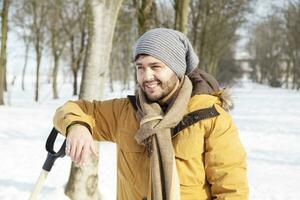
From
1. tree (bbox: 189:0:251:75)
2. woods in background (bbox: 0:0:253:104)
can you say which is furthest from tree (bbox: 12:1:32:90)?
tree (bbox: 189:0:251:75)

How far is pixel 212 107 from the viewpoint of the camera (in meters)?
2.02

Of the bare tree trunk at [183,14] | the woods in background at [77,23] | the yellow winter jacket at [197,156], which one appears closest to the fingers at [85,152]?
the yellow winter jacket at [197,156]

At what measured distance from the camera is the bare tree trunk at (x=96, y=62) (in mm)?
4840

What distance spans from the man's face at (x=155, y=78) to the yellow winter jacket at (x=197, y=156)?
0.14m

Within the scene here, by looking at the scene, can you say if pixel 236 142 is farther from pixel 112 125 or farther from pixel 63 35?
pixel 63 35

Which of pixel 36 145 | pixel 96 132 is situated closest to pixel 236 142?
pixel 96 132

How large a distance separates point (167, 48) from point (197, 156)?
0.53 m

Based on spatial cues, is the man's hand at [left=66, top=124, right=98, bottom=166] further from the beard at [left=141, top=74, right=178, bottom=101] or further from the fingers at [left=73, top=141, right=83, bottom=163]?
the beard at [left=141, top=74, right=178, bottom=101]

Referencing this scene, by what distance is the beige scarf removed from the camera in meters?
1.95

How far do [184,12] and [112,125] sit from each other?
891 cm

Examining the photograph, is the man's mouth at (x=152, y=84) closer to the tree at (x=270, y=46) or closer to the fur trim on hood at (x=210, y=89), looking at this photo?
the fur trim on hood at (x=210, y=89)

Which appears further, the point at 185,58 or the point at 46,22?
the point at 46,22

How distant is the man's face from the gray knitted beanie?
3 centimetres

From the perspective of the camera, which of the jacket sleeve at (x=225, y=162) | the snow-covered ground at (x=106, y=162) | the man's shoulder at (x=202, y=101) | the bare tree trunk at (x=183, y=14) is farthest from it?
the bare tree trunk at (x=183, y=14)
